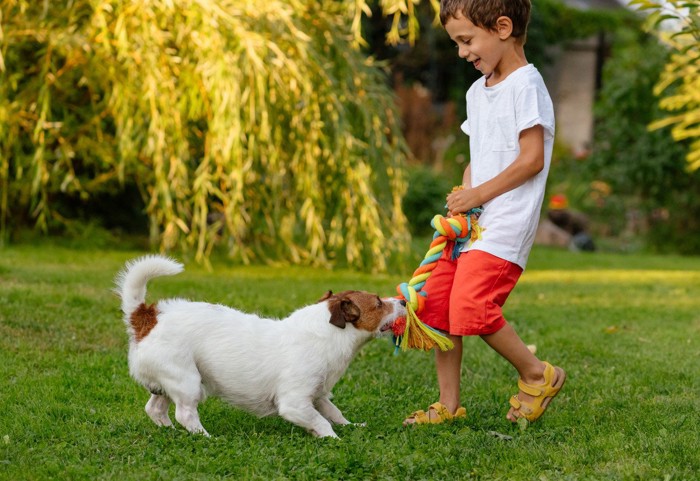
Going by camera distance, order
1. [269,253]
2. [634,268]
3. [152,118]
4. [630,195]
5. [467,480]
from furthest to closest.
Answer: [630,195] → [634,268] → [269,253] → [152,118] → [467,480]

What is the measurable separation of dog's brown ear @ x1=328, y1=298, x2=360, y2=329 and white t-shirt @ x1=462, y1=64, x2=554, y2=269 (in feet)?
1.79

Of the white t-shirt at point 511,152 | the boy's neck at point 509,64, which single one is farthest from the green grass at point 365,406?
the boy's neck at point 509,64

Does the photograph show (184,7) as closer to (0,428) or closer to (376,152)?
(376,152)

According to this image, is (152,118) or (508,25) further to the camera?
(152,118)

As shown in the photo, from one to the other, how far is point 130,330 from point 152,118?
4.14 m

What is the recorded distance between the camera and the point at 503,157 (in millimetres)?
4004

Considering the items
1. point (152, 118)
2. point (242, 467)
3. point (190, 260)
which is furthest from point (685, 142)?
point (242, 467)

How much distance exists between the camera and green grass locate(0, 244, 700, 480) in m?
3.50

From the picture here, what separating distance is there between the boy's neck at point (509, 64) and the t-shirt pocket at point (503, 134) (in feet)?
0.58

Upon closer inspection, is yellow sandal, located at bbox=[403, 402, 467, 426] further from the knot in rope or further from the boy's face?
the boy's face

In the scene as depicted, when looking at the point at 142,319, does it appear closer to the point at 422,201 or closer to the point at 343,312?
the point at 343,312

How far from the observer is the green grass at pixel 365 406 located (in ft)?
11.5

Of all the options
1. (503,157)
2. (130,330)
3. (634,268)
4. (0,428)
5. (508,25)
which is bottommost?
(634,268)

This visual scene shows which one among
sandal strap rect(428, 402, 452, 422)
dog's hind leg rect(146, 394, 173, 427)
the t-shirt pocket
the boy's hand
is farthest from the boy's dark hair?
dog's hind leg rect(146, 394, 173, 427)
